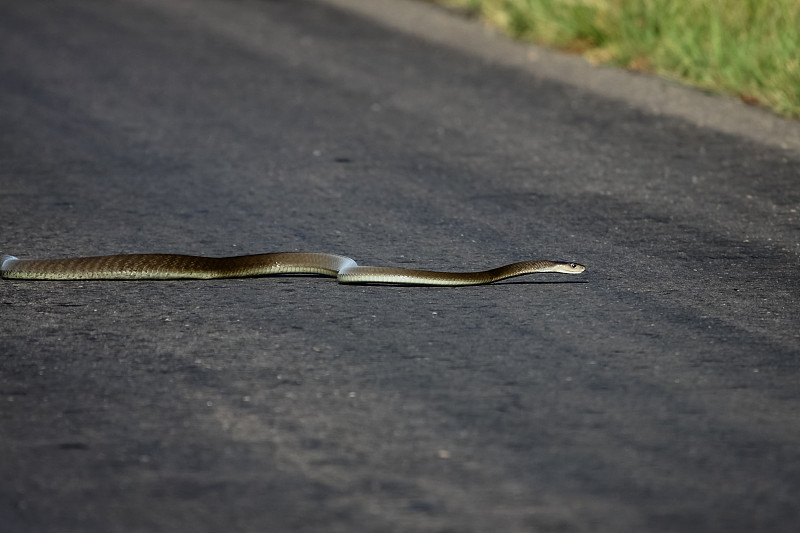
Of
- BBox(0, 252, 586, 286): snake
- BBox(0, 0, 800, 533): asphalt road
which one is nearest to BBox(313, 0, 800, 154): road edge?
BBox(0, 0, 800, 533): asphalt road

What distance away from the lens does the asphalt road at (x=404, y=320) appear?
3596mm

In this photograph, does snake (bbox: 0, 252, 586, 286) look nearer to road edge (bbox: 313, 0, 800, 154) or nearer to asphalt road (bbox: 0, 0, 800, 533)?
asphalt road (bbox: 0, 0, 800, 533)

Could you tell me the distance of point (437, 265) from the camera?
6102 mm

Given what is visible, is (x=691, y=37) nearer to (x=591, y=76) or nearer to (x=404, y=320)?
(x=591, y=76)

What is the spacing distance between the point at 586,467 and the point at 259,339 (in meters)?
1.75

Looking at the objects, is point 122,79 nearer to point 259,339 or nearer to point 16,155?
point 16,155

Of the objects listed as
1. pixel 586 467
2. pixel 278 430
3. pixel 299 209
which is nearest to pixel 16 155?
pixel 299 209

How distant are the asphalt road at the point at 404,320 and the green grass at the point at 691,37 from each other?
33 centimetres

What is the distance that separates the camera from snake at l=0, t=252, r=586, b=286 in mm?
5812

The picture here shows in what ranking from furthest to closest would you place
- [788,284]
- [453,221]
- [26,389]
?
[453,221] < [788,284] < [26,389]

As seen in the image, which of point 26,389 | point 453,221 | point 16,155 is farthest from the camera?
point 16,155

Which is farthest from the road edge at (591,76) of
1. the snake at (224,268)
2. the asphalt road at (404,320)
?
the snake at (224,268)

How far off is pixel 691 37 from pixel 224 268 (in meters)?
5.92

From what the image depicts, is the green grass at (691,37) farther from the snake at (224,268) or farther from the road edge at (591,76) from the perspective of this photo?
the snake at (224,268)
